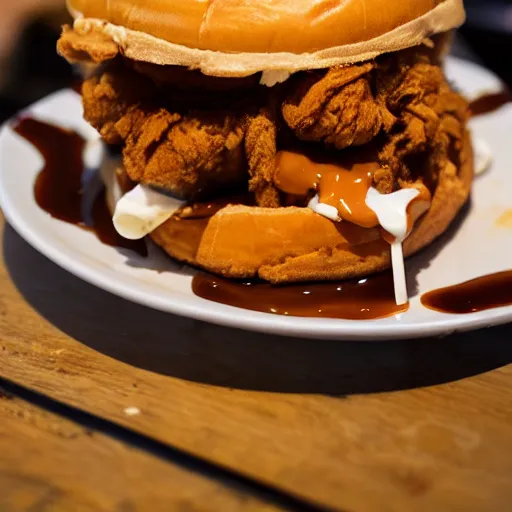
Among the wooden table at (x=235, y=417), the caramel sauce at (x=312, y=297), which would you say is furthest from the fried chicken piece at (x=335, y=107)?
the wooden table at (x=235, y=417)

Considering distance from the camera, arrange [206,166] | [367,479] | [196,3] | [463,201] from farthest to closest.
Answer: [463,201], [206,166], [196,3], [367,479]

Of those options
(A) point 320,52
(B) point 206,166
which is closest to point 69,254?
(B) point 206,166

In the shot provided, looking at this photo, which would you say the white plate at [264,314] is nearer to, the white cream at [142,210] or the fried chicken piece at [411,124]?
the white cream at [142,210]

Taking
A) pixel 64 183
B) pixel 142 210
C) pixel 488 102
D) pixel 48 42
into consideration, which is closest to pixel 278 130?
pixel 142 210

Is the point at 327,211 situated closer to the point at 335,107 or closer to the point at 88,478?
the point at 335,107

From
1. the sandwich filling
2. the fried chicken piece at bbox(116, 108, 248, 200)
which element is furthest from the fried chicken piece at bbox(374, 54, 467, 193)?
the fried chicken piece at bbox(116, 108, 248, 200)

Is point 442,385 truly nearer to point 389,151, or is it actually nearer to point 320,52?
point 389,151
